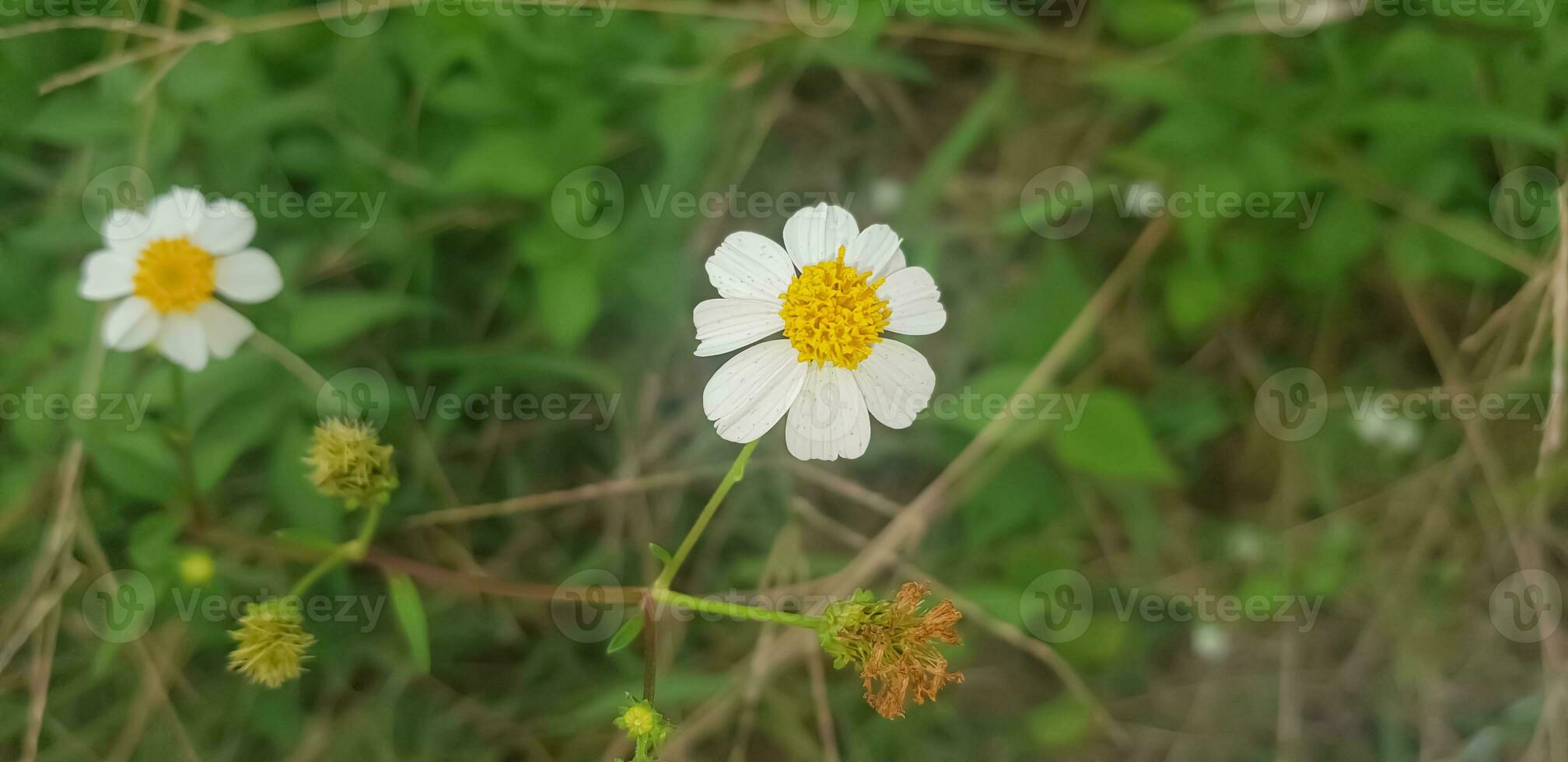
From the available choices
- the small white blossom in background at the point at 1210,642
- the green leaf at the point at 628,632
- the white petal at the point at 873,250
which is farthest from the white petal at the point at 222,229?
the small white blossom in background at the point at 1210,642

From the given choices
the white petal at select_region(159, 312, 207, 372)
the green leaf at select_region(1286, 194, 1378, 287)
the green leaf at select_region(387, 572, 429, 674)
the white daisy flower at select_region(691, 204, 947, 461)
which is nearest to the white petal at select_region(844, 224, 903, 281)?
the white daisy flower at select_region(691, 204, 947, 461)

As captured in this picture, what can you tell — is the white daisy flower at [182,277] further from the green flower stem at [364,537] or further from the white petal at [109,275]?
the green flower stem at [364,537]

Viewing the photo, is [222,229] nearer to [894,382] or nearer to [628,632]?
[628,632]

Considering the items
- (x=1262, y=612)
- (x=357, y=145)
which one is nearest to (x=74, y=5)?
(x=357, y=145)

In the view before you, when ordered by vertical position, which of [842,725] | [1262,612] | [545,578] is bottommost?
[842,725]

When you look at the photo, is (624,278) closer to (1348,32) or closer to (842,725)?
(842,725)

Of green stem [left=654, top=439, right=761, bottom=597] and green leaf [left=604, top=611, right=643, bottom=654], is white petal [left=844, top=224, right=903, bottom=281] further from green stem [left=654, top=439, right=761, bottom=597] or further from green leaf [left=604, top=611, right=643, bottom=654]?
green leaf [left=604, top=611, right=643, bottom=654]

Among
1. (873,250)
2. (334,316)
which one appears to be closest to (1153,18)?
(873,250)
